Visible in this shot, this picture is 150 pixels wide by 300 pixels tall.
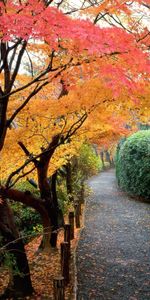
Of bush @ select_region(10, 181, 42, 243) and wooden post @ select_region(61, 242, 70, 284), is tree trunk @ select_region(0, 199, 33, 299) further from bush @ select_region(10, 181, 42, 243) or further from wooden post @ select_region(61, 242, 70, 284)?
bush @ select_region(10, 181, 42, 243)

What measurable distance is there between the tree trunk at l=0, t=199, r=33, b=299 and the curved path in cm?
105

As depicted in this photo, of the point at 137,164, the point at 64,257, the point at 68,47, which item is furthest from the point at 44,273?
the point at 137,164

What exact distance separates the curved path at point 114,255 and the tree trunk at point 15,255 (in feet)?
3.45

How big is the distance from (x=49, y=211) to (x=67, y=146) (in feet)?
6.37

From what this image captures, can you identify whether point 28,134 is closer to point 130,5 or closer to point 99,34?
point 130,5

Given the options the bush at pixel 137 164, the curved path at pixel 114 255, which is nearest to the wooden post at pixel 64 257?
the curved path at pixel 114 255

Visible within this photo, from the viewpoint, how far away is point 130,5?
624cm

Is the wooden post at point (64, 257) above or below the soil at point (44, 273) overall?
above

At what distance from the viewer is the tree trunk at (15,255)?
6562 mm

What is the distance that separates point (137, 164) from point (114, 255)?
9.85 meters

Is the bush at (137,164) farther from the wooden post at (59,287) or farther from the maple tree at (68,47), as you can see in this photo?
the wooden post at (59,287)

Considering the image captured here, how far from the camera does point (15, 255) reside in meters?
6.67

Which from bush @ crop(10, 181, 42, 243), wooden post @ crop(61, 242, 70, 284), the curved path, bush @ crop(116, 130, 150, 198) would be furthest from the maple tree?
A: bush @ crop(116, 130, 150, 198)

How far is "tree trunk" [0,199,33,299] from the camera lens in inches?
258
